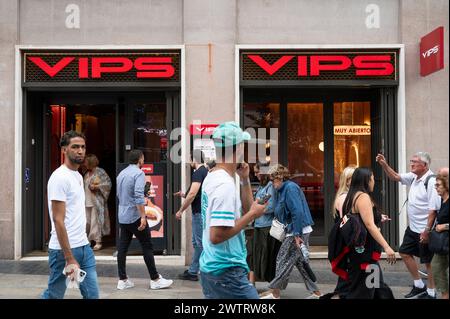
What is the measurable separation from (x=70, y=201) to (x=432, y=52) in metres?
6.94

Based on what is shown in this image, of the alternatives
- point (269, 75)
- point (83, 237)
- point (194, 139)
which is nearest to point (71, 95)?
point (194, 139)

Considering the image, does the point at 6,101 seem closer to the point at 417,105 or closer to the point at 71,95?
the point at 71,95

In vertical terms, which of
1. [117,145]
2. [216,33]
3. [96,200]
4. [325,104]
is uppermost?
[216,33]

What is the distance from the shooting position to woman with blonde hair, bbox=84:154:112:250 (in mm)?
11430

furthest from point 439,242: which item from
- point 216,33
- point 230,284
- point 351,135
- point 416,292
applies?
point 216,33

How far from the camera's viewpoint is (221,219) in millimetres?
4145

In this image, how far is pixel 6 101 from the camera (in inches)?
408

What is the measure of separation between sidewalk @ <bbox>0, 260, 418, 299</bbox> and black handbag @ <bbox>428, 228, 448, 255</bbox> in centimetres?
193

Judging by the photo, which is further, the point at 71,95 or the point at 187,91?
the point at 71,95

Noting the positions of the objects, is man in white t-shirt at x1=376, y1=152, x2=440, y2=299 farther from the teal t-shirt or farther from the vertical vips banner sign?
the teal t-shirt

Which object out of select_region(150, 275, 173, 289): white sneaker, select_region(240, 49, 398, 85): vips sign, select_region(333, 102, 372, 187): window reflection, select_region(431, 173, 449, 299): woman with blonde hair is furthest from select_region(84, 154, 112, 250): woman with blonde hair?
select_region(431, 173, 449, 299): woman with blonde hair

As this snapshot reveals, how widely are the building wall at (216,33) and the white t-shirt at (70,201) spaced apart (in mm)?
4848

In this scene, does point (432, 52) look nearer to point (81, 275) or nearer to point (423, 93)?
point (423, 93)

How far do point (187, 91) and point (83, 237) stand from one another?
17.1 feet
